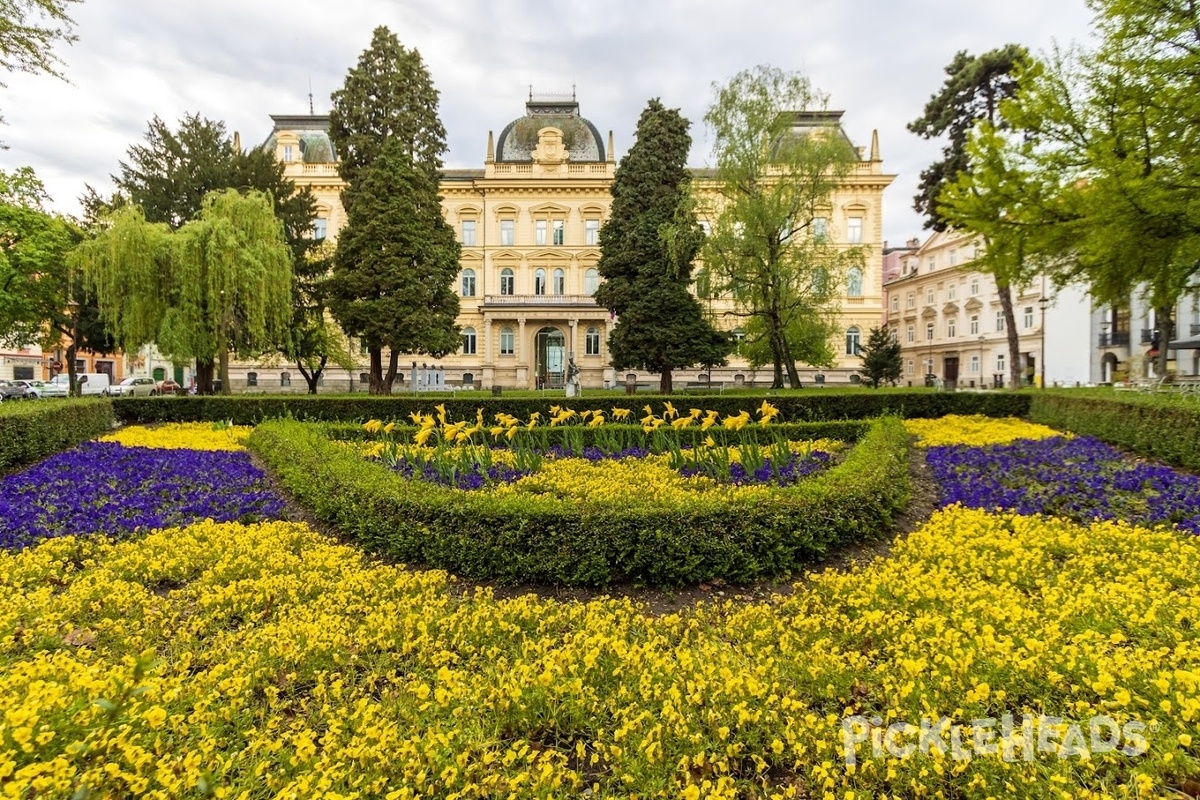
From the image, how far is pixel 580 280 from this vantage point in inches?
1679

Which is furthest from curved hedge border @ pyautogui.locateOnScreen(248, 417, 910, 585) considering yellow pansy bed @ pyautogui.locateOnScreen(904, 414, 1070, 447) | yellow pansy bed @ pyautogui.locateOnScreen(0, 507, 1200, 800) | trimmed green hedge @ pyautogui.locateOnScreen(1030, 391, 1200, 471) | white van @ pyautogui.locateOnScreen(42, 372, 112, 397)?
white van @ pyautogui.locateOnScreen(42, 372, 112, 397)

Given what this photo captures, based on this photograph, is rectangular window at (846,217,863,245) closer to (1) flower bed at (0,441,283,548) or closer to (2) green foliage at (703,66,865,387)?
(2) green foliage at (703,66,865,387)

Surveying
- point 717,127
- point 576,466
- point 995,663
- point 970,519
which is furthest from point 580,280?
point 995,663

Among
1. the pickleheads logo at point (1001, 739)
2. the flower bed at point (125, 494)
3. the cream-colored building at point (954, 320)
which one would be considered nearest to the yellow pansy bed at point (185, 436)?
the flower bed at point (125, 494)

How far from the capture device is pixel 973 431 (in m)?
12.6

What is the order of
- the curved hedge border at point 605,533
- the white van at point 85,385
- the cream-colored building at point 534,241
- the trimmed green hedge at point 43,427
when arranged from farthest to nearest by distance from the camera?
the cream-colored building at point 534,241 → the white van at point 85,385 → the trimmed green hedge at point 43,427 → the curved hedge border at point 605,533

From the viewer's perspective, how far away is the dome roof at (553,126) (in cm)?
4247

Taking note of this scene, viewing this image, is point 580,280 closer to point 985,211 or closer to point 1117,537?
point 985,211

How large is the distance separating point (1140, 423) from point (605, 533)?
33.5 feet

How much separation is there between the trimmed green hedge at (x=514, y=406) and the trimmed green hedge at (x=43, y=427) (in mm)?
2632

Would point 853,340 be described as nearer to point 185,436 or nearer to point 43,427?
point 185,436

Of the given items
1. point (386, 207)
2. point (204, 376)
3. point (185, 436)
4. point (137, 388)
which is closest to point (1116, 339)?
point (386, 207)

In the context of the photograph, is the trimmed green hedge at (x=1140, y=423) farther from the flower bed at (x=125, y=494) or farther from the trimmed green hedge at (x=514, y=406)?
the flower bed at (x=125, y=494)

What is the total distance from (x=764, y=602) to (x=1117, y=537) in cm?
342
